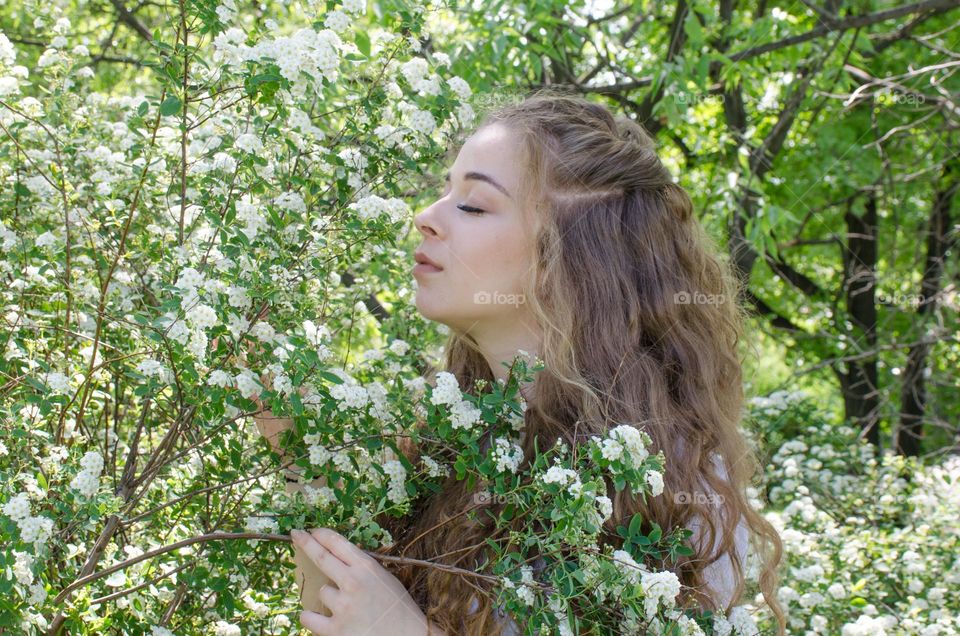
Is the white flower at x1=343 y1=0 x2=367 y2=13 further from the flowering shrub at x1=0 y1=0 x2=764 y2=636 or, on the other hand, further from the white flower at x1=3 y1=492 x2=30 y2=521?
the white flower at x1=3 y1=492 x2=30 y2=521

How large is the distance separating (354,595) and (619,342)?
0.82 metres

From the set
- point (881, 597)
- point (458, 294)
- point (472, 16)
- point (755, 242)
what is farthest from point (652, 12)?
point (458, 294)

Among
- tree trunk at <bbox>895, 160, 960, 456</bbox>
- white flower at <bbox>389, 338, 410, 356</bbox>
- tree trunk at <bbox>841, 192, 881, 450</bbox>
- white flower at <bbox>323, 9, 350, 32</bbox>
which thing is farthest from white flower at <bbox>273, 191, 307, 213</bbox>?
tree trunk at <bbox>841, 192, 881, 450</bbox>

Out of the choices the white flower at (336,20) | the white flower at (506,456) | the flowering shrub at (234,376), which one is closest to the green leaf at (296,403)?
the flowering shrub at (234,376)

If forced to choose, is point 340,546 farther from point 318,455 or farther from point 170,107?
point 170,107

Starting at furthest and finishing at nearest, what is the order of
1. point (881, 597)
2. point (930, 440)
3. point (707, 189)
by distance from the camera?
point (930, 440) → point (707, 189) → point (881, 597)

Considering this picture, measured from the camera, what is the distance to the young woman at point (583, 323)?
Result: 196cm

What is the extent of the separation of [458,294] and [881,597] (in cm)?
202

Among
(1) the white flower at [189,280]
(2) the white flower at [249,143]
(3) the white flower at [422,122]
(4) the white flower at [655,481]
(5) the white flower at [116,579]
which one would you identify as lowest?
(5) the white flower at [116,579]

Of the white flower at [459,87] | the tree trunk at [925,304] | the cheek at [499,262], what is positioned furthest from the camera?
the tree trunk at [925,304]

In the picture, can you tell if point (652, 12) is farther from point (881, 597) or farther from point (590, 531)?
point (590, 531)

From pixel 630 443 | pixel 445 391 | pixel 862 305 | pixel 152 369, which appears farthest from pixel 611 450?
pixel 862 305

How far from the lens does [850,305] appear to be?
24.5 ft

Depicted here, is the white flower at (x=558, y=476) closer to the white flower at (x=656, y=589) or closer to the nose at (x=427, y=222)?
the white flower at (x=656, y=589)
